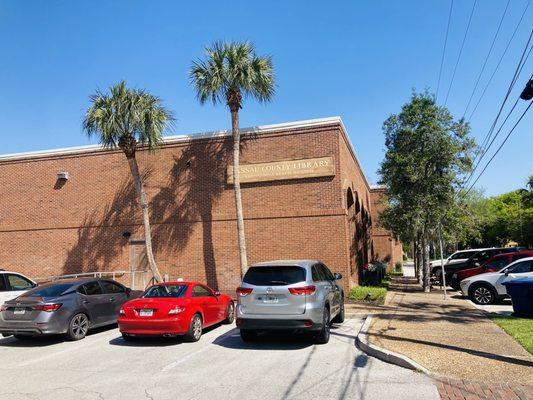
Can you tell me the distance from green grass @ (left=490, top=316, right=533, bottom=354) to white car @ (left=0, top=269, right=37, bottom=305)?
41.9 ft

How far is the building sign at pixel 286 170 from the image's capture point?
18.4 meters

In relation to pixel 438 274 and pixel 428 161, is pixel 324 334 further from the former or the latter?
pixel 438 274

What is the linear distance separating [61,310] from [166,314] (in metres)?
2.61

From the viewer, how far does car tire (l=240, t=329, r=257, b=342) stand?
10.0m

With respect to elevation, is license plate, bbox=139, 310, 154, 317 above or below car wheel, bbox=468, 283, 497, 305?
above

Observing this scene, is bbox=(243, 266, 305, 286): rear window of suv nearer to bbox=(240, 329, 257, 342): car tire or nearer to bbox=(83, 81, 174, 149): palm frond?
bbox=(240, 329, 257, 342): car tire

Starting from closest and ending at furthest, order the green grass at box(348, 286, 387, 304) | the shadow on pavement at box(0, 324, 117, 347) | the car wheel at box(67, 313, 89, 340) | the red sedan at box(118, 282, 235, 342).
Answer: the red sedan at box(118, 282, 235, 342), the shadow on pavement at box(0, 324, 117, 347), the car wheel at box(67, 313, 89, 340), the green grass at box(348, 286, 387, 304)

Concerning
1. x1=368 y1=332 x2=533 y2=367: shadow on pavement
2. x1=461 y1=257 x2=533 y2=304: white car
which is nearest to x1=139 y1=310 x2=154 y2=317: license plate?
x1=368 y1=332 x2=533 y2=367: shadow on pavement

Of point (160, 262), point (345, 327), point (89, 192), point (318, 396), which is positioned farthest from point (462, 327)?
point (89, 192)

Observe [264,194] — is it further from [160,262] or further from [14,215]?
[14,215]

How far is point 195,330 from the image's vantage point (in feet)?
34.5

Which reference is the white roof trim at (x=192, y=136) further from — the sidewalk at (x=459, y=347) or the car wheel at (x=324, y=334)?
the car wheel at (x=324, y=334)

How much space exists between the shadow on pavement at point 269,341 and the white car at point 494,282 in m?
8.87

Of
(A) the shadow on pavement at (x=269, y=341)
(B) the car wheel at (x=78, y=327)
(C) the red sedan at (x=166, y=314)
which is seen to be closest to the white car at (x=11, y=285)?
(B) the car wheel at (x=78, y=327)
